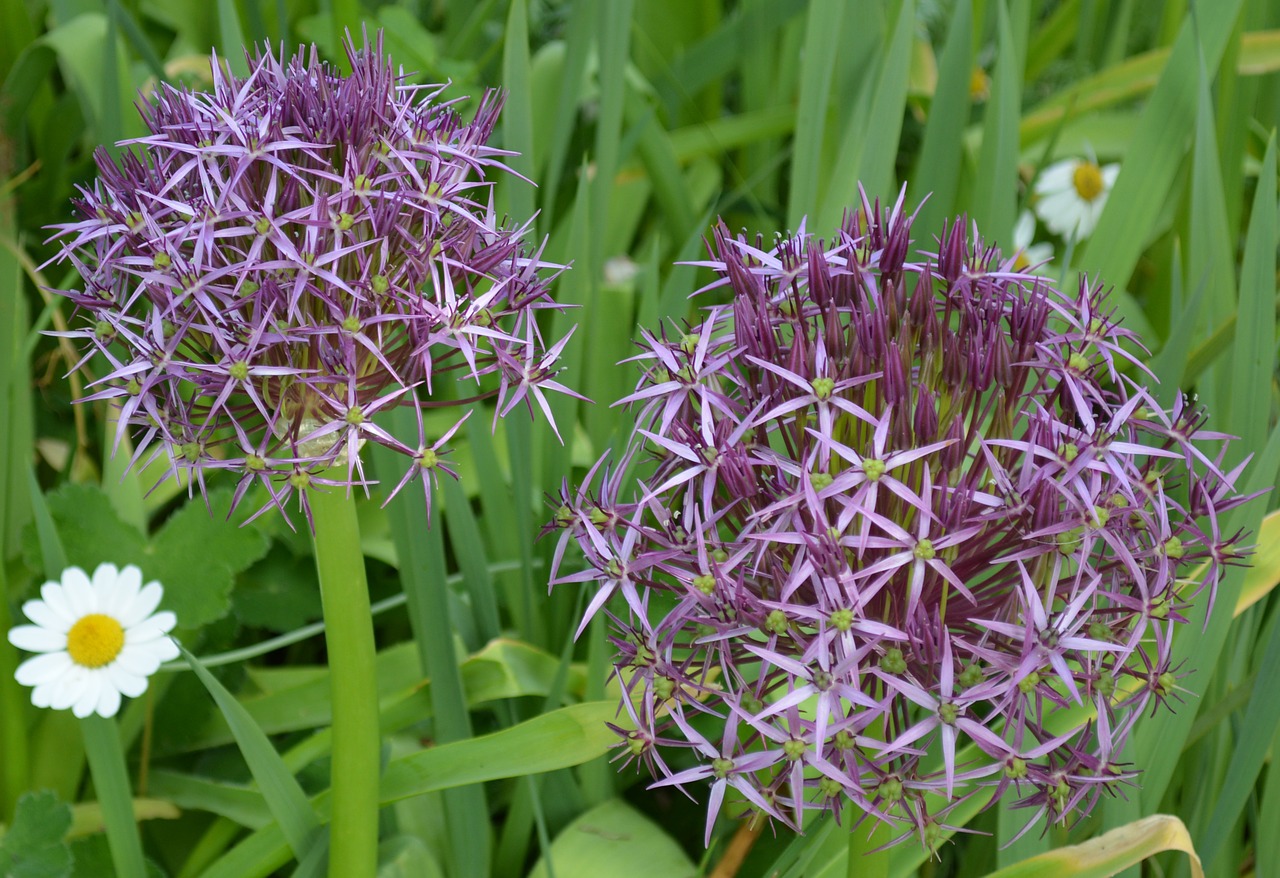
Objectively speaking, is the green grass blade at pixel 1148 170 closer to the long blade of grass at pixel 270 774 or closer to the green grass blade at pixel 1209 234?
the green grass blade at pixel 1209 234

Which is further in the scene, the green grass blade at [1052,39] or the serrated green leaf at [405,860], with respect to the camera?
the green grass blade at [1052,39]

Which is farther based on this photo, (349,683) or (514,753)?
(514,753)

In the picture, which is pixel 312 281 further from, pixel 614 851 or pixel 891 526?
pixel 614 851

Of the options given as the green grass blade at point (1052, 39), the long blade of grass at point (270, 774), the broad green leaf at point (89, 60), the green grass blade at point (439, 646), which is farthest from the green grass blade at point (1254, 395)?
the green grass blade at point (1052, 39)

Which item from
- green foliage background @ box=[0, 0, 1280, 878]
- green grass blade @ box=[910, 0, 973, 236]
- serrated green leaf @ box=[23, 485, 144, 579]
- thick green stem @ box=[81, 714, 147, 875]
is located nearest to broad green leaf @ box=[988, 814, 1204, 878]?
green foliage background @ box=[0, 0, 1280, 878]

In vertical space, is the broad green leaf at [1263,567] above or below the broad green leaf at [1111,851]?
above

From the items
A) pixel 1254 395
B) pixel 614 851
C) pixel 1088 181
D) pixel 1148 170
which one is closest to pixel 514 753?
pixel 614 851

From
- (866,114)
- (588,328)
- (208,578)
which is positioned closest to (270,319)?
(208,578)
